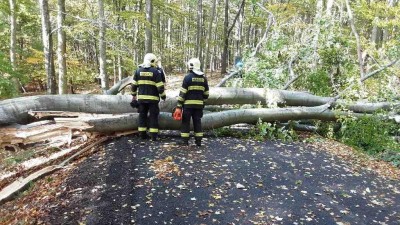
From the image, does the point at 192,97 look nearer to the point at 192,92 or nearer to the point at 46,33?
the point at 192,92

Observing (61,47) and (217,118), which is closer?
(217,118)

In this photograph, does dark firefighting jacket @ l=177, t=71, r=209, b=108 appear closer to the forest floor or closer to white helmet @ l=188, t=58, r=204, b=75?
white helmet @ l=188, t=58, r=204, b=75

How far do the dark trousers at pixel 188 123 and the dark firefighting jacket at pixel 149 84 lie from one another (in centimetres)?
63

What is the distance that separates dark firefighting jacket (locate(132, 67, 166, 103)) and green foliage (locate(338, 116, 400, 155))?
4941 mm

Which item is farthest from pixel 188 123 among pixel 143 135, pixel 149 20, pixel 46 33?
pixel 46 33

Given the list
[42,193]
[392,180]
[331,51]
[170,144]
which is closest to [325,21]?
[331,51]

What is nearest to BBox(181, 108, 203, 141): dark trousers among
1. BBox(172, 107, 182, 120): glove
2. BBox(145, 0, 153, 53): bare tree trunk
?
BBox(172, 107, 182, 120): glove

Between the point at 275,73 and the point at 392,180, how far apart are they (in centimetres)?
509

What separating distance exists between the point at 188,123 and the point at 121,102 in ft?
5.26

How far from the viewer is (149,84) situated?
21.4 feet

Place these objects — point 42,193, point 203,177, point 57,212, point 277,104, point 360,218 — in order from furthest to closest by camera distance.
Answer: point 277,104
point 203,177
point 42,193
point 360,218
point 57,212

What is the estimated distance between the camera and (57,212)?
154 inches

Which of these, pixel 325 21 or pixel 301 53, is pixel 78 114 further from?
pixel 325 21

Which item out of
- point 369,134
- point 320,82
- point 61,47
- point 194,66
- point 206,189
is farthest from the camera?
point 61,47
